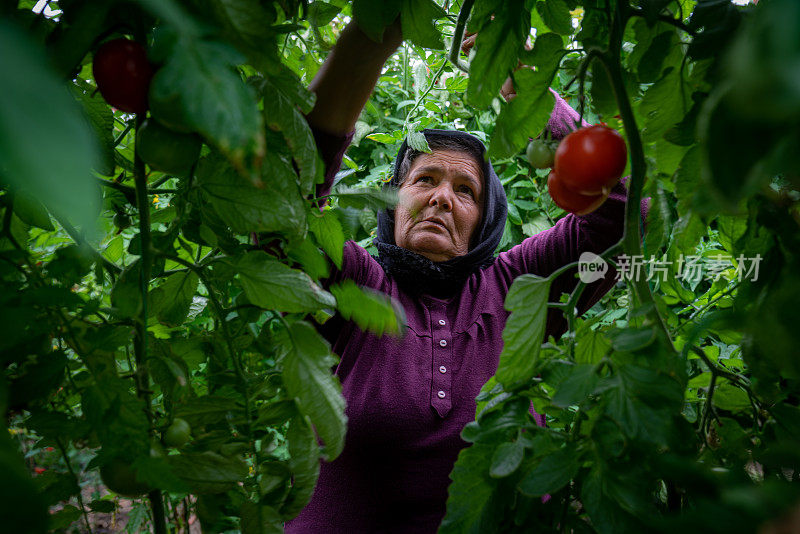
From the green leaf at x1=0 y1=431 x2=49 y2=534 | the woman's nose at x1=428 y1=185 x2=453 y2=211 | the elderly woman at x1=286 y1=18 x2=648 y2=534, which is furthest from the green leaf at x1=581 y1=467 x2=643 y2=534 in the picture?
the woman's nose at x1=428 y1=185 x2=453 y2=211

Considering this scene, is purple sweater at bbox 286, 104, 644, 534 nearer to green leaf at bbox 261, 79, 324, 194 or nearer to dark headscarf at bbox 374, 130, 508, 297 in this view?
dark headscarf at bbox 374, 130, 508, 297

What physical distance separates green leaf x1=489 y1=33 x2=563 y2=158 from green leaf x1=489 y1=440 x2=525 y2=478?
29cm

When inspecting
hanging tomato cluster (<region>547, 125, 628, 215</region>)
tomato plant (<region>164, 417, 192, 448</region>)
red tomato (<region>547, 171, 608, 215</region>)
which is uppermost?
hanging tomato cluster (<region>547, 125, 628, 215</region>)

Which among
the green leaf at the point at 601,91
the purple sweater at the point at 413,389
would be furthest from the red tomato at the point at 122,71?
the purple sweater at the point at 413,389

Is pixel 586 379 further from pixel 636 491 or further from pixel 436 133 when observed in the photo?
pixel 436 133

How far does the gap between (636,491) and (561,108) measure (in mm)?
926

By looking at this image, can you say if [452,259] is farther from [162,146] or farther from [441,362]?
[162,146]

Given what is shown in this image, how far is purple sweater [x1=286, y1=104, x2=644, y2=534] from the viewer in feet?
3.76

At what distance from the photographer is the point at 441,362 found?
1.26 m

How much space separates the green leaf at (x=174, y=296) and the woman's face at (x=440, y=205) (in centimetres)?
91

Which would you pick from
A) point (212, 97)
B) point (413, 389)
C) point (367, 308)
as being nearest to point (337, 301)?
point (367, 308)

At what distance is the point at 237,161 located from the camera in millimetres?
276

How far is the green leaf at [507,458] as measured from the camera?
0.41 metres

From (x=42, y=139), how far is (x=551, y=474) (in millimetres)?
377
